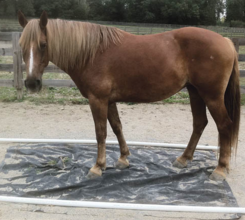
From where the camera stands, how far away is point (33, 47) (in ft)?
7.70

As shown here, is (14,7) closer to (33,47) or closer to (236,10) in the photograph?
(33,47)

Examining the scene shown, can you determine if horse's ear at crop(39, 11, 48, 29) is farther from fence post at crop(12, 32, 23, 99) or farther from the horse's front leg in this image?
fence post at crop(12, 32, 23, 99)

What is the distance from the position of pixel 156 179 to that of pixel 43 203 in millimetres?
1285

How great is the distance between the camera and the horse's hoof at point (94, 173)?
2.91 meters

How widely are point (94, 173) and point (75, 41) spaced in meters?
1.50

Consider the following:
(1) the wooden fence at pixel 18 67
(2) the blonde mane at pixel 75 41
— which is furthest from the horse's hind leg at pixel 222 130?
(1) the wooden fence at pixel 18 67

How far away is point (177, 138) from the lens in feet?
14.0


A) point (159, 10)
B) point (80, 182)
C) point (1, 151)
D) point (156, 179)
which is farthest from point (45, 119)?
point (159, 10)

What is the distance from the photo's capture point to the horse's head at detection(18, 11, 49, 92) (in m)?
2.34

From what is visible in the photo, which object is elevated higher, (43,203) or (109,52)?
(109,52)

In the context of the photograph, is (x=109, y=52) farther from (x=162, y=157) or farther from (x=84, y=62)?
(x=162, y=157)

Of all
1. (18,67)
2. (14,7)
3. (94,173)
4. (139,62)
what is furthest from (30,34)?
(14,7)

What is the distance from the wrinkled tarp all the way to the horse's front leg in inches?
4.1

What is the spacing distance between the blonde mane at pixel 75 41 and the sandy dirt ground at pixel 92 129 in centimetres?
149
